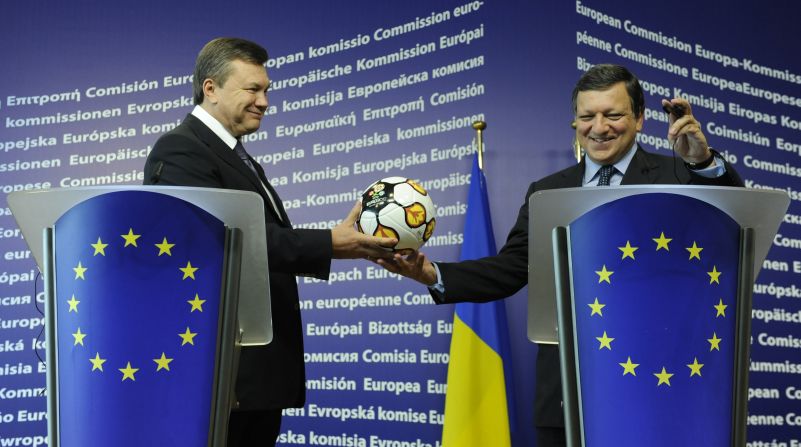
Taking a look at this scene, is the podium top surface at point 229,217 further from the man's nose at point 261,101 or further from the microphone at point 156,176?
the man's nose at point 261,101

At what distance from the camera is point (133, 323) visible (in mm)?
1479

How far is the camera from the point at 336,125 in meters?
4.36

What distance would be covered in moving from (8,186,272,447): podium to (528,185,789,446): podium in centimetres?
66

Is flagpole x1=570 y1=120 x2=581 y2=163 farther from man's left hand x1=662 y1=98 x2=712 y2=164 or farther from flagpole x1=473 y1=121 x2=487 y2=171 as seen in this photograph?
man's left hand x1=662 y1=98 x2=712 y2=164

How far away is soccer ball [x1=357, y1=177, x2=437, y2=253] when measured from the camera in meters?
2.31

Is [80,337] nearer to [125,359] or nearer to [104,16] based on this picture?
[125,359]

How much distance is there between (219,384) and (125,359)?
18 cm

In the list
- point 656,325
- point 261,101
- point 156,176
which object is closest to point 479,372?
point 261,101

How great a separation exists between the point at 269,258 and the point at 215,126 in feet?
1.85

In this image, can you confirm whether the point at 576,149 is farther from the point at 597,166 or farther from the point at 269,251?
the point at 269,251

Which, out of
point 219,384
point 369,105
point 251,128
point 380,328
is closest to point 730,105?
point 369,105

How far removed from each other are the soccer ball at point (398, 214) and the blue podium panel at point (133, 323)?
0.85 meters

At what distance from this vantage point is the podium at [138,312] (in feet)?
4.83

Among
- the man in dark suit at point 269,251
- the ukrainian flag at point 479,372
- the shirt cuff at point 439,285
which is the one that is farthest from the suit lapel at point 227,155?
the ukrainian flag at point 479,372
